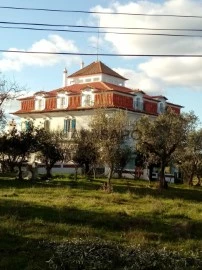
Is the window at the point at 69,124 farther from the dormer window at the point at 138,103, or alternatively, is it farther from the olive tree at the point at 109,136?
the olive tree at the point at 109,136

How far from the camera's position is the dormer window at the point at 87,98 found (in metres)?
70.7

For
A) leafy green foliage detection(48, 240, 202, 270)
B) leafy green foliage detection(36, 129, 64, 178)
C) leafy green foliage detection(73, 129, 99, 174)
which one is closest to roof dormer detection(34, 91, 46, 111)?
leafy green foliage detection(73, 129, 99, 174)

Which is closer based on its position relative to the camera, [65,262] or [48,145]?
[65,262]

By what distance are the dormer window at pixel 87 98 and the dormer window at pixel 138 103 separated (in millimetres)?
6023

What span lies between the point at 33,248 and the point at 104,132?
20560 mm

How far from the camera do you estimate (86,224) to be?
1833 cm

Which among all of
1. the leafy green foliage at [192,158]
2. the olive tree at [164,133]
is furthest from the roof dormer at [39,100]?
the olive tree at [164,133]

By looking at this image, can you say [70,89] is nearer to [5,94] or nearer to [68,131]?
[68,131]

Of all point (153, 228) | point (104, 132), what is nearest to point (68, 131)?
point (104, 132)

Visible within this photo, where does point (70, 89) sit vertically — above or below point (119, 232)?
above

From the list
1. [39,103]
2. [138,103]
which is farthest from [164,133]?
[39,103]

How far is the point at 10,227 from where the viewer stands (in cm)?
1652

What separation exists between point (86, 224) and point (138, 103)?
5583 cm

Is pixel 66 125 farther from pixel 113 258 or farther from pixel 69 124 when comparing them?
pixel 113 258
